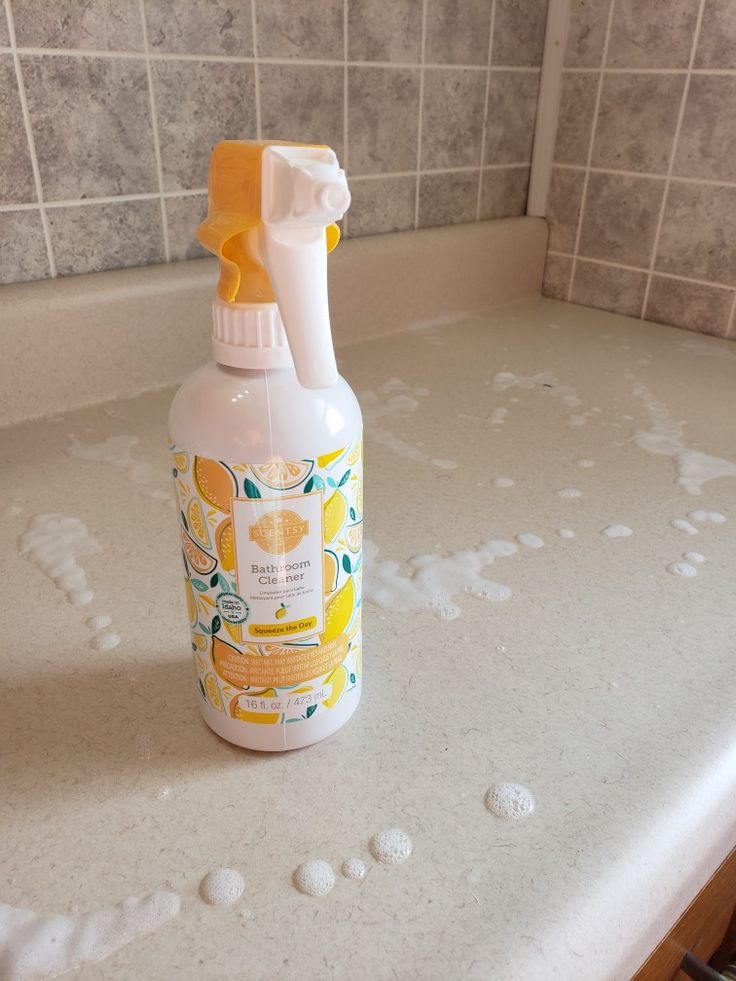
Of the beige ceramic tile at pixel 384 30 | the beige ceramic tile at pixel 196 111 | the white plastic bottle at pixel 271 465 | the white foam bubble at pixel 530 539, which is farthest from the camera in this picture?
the beige ceramic tile at pixel 384 30

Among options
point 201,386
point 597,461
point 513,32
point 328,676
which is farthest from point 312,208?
point 513,32

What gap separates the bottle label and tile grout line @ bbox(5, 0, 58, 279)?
500 millimetres

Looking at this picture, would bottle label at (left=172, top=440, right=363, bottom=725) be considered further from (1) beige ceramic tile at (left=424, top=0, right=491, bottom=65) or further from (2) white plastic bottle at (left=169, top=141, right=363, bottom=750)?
(1) beige ceramic tile at (left=424, top=0, right=491, bottom=65)

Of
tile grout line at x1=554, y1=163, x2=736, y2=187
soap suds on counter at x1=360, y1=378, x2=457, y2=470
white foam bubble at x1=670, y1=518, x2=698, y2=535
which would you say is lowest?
soap suds on counter at x1=360, y1=378, x2=457, y2=470

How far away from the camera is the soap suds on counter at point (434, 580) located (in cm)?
47

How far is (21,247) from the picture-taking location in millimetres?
705

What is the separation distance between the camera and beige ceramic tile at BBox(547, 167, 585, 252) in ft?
3.52

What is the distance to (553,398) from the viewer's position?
0.79m

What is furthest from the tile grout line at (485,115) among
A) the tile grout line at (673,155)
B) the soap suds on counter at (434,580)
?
the soap suds on counter at (434,580)

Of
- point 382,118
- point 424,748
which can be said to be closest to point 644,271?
point 382,118

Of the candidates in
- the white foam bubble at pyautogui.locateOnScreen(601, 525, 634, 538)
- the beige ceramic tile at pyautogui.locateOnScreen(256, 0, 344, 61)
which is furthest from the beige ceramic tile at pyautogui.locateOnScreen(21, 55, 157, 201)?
the white foam bubble at pyautogui.locateOnScreen(601, 525, 634, 538)

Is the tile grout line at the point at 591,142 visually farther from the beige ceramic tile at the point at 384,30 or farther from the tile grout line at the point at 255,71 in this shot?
the tile grout line at the point at 255,71

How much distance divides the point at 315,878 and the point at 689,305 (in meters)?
0.90

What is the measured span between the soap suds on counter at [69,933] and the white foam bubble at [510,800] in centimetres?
13
